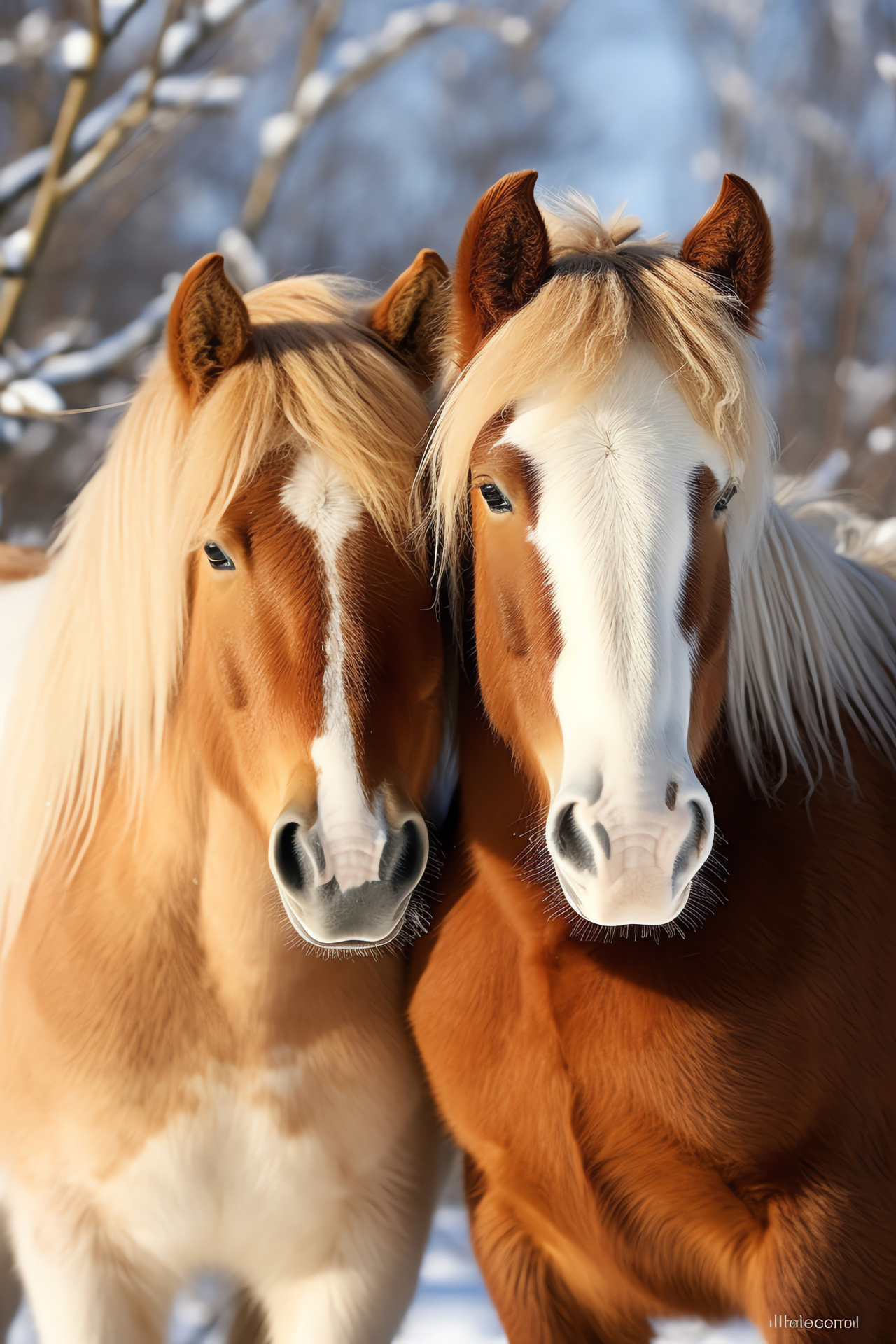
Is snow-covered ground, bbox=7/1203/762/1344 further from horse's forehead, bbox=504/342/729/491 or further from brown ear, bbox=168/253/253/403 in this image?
brown ear, bbox=168/253/253/403

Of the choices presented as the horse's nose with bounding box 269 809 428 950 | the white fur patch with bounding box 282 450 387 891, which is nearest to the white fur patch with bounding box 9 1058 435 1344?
the horse's nose with bounding box 269 809 428 950

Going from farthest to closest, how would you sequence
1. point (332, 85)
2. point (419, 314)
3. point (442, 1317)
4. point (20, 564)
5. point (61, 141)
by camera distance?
point (332, 85) → point (61, 141) → point (442, 1317) → point (20, 564) → point (419, 314)

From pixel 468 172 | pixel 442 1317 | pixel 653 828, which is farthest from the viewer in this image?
pixel 468 172

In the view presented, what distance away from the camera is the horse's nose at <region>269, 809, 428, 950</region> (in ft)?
4.53

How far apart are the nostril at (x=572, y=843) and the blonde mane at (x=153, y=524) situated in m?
0.55

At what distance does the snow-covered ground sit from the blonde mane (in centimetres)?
137

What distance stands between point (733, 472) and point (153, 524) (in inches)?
34.4

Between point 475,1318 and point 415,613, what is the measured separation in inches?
101

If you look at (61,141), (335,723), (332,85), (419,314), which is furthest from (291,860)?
(332,85)

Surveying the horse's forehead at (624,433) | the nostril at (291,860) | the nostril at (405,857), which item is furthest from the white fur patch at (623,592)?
the nostril at (291,860)

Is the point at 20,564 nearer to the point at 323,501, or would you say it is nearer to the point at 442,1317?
the point at 323,501

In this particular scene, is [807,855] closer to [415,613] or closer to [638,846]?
[638,846]

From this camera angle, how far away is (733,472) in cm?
144

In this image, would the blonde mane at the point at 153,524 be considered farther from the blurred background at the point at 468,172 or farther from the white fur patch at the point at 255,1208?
the blurred background at the point at 468,172
